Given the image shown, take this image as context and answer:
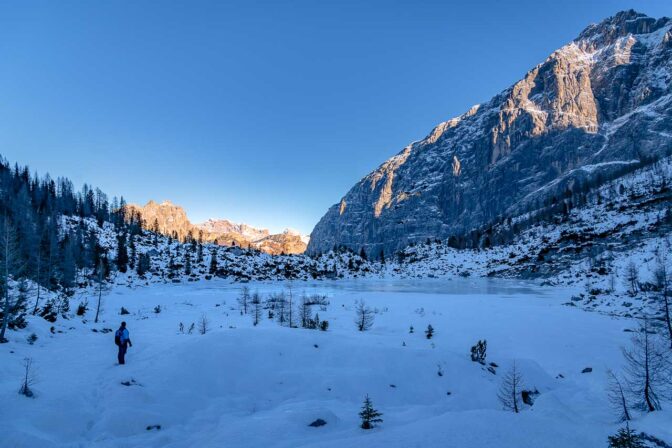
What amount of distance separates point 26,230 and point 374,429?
8447 cm

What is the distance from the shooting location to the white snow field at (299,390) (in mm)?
6723

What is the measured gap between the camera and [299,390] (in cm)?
1227

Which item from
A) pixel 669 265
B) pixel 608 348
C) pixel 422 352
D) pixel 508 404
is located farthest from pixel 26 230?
pixel 669 265

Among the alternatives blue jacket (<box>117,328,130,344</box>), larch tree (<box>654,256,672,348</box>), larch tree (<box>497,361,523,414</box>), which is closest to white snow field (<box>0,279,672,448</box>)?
larch tree (<box>497,361,523,414</box>)

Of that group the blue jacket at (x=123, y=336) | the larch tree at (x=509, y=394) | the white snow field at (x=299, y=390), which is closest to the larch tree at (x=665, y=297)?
the white snow field at (x=299, y=390)

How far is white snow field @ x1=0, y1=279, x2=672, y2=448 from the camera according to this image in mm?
6723

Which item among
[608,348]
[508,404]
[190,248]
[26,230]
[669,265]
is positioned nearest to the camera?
[508,404]

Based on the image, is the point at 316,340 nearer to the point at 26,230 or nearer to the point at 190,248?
the point at 26,230

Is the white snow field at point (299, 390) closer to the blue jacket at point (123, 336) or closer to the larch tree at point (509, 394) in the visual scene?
the larch tree at point (509, 394)

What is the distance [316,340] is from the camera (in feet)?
52.9

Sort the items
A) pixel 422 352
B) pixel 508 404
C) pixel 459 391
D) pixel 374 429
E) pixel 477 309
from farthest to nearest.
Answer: pixel 477 309
pixel 422 352
pixel 459 391
pixel 508 404
pixel 374 429

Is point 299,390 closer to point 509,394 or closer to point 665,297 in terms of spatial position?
point 509,394

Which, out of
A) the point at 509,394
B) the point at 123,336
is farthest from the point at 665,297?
the point at 123,336

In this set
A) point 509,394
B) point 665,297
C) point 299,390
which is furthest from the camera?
point 665,297
